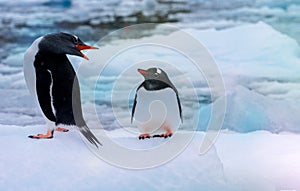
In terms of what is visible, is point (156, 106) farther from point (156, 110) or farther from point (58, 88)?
point (58, 88)

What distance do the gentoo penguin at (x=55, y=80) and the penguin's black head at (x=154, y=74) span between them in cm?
18

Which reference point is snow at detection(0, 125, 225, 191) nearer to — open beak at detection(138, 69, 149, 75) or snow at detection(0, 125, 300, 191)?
snow at detection(0, 125, 300, 191)

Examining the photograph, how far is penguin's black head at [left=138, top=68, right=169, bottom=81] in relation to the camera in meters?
1.37

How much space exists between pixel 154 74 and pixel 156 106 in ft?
0.31

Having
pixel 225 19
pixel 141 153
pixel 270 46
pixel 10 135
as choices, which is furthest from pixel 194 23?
pixel 10 135

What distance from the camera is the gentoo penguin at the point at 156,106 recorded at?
53.8 inches

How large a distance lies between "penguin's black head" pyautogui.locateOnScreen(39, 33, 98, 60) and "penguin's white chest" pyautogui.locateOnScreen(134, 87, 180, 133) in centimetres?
21

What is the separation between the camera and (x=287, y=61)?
1414 millimetres

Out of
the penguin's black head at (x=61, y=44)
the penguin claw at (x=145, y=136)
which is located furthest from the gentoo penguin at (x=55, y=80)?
the penguin claw at (x=145, y=136)

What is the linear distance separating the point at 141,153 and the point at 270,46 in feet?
1.66

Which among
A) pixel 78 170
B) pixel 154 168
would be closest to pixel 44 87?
pixel 78 170

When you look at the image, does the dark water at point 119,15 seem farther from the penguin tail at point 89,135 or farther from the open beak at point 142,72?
the penguin tail at point 89,135

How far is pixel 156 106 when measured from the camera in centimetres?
137

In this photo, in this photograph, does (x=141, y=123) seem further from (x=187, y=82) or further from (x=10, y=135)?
(x=10, y=135)
